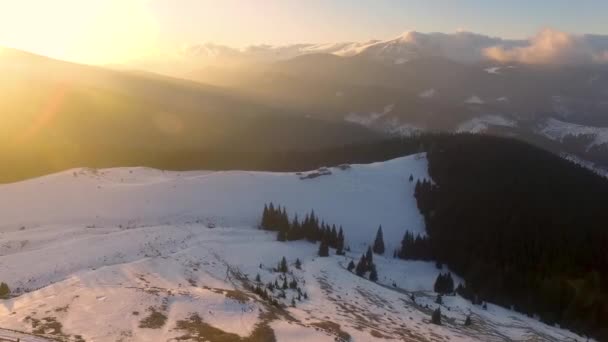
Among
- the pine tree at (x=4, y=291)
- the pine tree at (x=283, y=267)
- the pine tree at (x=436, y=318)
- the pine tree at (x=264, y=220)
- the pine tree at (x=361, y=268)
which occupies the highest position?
the pine tree at (x=264, y=220)

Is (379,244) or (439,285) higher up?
(379,244)

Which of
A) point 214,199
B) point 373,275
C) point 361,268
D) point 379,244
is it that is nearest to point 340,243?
point 379,244

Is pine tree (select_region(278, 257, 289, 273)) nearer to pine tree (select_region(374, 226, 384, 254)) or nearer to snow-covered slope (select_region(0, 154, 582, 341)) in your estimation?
snow-covered slope (select_region(0, 154, 582, 341))

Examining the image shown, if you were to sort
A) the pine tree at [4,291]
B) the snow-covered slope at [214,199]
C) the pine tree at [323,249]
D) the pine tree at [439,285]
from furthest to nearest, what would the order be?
the snow-covered slope at [214,199] < the pine tree at [323,249] < the pine tree at [439,285] < the pine tree at [4,291]

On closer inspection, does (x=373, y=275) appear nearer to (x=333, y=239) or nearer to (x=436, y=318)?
(x=333, y=239)

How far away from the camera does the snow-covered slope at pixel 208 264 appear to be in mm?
35906

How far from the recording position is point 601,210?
9988 cm

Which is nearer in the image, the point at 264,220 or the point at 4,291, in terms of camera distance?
the point at 4,291

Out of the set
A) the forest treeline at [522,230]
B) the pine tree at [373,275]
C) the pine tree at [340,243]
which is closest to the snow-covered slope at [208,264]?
the pine tree at [340,243]

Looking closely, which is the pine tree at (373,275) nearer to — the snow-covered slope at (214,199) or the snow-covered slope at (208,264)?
the snow-covered slope at (208,264)

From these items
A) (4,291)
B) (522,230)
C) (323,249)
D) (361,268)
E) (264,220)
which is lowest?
(361,268)

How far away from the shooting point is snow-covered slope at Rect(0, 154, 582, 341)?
35.9 meters

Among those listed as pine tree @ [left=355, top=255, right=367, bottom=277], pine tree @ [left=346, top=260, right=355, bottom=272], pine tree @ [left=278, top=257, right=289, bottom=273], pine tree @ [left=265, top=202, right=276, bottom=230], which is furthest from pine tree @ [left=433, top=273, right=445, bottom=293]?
pine tree @ [left=265, top=202, right=276, bottom=230]

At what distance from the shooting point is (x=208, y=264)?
5947 centimetres
